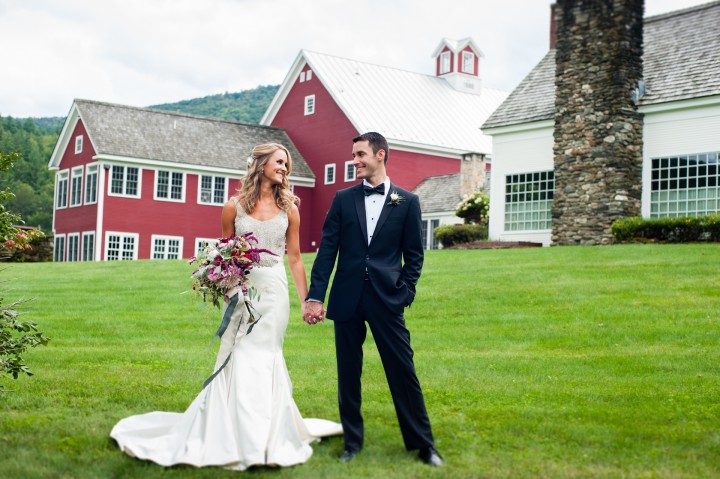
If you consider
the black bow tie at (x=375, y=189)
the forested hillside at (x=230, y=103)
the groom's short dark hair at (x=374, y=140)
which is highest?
the forested hillside at (x=230, y=103)

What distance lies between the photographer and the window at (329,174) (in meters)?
38.3

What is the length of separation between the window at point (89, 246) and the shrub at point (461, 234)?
14.3 metres

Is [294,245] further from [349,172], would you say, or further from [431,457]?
[349,172]

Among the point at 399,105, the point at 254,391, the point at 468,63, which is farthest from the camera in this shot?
the point at 468,63

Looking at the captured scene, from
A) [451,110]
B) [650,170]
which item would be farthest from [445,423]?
[451,110]

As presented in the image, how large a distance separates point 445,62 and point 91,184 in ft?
65.2

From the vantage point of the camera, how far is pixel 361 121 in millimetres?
37344

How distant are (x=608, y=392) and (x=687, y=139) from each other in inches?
628

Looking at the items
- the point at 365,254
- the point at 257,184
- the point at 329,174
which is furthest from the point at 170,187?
the point at 365,254

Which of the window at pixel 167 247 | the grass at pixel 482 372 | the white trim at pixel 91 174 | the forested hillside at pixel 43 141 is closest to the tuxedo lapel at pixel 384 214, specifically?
the grass at pixel 482 372

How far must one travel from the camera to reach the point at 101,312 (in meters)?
15.6

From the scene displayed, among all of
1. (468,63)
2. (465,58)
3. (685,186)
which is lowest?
(685,186)

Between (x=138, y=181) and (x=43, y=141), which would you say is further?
(x=43, y=141)

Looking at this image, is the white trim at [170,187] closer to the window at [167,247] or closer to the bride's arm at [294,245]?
the window at [167,247]
